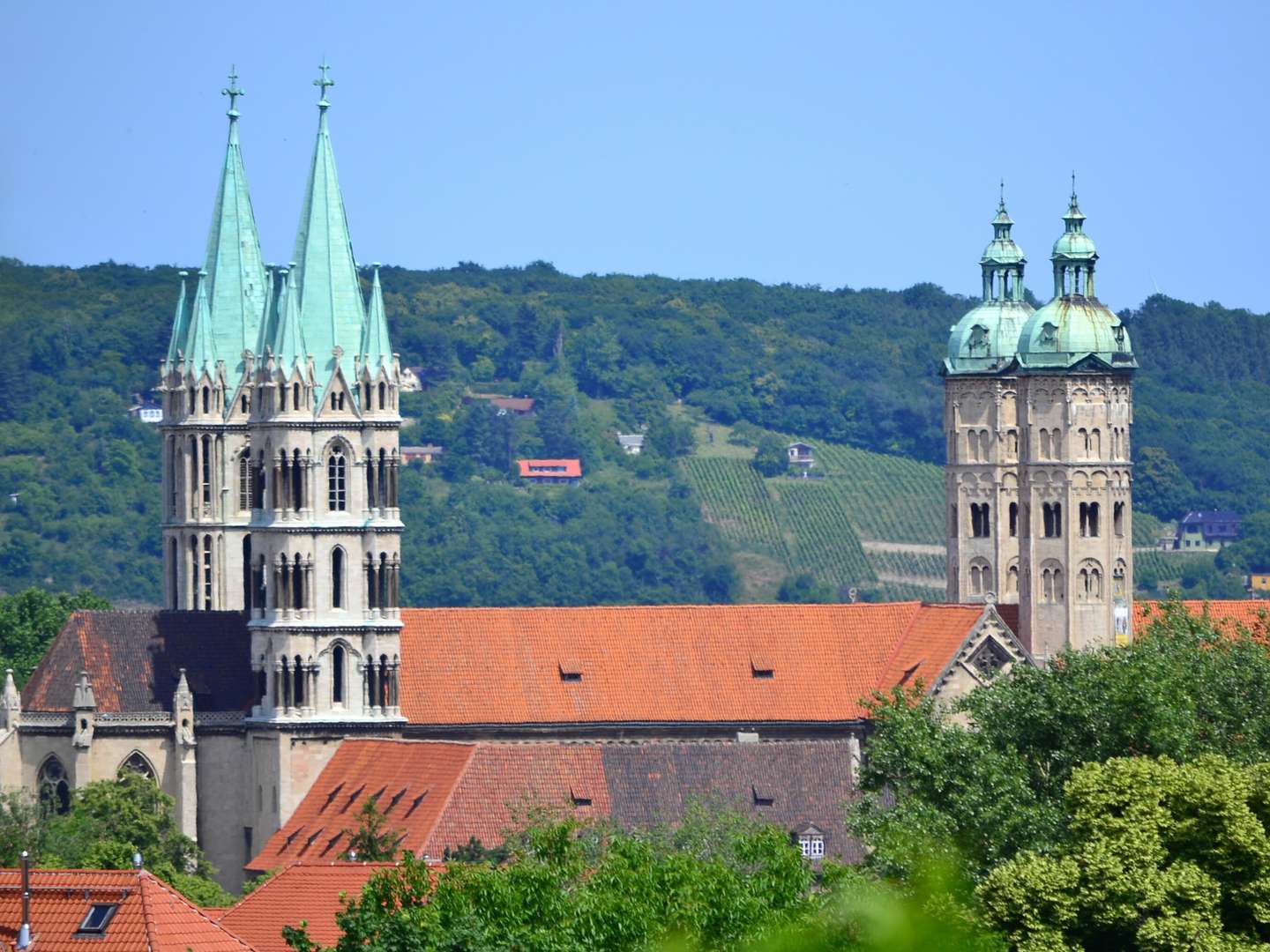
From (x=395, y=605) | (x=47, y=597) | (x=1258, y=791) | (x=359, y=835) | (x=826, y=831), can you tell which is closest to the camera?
(x=1258, y=791)

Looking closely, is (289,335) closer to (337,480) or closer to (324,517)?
(337,480)

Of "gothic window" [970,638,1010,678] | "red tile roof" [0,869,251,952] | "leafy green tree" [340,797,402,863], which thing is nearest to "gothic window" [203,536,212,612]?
"gothic window" [970,638,1010,678]

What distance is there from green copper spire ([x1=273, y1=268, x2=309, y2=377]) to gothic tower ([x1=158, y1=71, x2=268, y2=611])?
10233mm

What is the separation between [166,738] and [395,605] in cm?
646

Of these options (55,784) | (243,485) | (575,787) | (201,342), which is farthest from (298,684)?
(201,342)

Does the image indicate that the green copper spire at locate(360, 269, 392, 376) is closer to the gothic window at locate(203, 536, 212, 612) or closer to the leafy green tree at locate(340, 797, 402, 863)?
the gothic window at locate(203, 536, 212, 612)

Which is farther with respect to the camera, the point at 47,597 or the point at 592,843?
the point at 47,597

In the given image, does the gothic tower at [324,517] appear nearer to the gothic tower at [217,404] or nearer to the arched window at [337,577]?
the arched window at [337,577]

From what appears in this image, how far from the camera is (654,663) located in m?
104

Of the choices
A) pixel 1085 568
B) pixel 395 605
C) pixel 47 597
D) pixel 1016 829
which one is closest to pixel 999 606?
pixel 1085 568

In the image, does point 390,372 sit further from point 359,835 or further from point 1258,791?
point 1258,791

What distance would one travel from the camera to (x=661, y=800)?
91938 millimetres

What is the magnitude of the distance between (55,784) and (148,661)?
3.66 meters

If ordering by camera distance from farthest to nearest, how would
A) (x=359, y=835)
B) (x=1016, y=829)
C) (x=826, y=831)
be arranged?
(x=826, y=831) < (x=359, y=835) < (x=1016, y=829)
